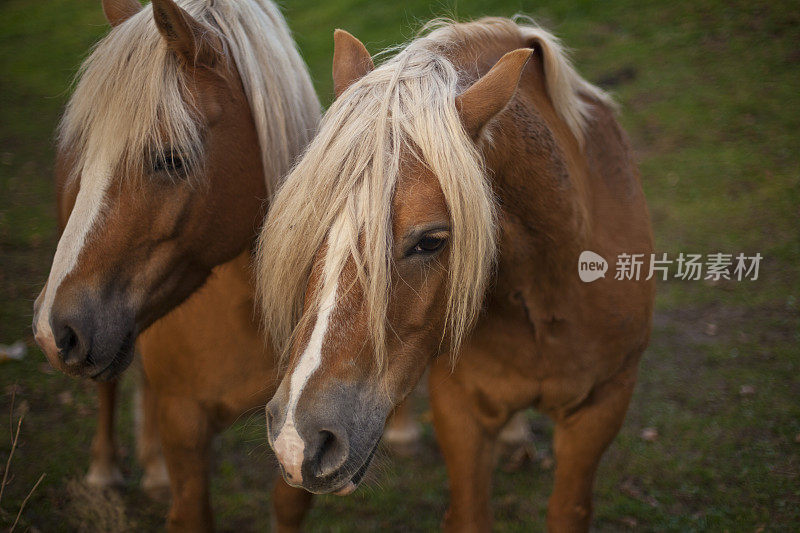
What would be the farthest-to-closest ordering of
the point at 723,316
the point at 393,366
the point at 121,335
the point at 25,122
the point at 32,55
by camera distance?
1. the point at 32,55
2. the point at 25,122
3. the point at 723,316
4. the point at 121,335
5. the point at 393,366

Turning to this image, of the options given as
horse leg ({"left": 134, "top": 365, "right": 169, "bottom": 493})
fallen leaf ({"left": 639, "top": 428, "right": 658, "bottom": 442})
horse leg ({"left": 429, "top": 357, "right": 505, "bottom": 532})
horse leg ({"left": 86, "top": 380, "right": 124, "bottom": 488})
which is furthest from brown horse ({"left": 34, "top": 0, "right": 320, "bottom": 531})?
fallen leaf ({"left": 639, "top": 428, "right": 658, "bottom": 442})

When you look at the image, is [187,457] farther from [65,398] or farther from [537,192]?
[65,398]

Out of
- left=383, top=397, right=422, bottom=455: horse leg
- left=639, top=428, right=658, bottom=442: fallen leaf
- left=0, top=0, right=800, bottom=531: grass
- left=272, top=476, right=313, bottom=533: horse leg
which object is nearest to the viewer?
left=272, top=476, right=313, bottom=533: horse leg

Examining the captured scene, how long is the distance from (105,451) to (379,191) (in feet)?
10.5

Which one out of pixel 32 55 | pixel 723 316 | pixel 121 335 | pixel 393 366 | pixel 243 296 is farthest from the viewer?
pixel 32 55

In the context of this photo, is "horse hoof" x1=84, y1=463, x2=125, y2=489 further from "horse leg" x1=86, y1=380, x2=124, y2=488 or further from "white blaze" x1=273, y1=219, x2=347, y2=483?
"white blaze" x1=273, y1=219, x2=347, y2=483

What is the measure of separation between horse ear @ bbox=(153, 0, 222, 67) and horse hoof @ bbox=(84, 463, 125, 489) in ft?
9.16

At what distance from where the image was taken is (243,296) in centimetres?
260

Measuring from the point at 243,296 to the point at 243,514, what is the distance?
68.2 inches

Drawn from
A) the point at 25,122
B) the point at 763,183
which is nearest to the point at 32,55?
the point at 25,122

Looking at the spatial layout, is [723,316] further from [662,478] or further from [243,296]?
[243,296]

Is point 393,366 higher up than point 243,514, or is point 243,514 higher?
point 393,366

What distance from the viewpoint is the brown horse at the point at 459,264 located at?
5.22 feet

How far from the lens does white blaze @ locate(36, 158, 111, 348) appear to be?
6.38 feet
